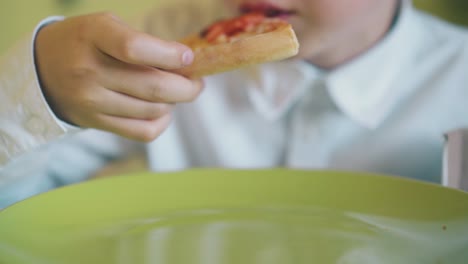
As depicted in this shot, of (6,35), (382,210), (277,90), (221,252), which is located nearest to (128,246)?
(221,252)

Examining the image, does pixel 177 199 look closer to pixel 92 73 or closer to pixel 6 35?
pixel 92 73

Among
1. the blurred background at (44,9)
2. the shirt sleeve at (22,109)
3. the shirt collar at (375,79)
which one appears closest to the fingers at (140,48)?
the shirt sleeve at (22,109)

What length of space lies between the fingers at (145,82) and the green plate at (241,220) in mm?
85

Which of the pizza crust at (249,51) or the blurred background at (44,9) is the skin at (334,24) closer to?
the pizza crust at (249,51)

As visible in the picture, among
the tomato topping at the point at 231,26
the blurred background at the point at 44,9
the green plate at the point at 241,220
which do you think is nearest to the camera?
the green plate at the point at 241,220

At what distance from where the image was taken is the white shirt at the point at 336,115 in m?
0.82

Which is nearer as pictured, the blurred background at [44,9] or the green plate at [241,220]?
the green plate at [241,220]

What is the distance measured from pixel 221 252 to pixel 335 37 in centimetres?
46

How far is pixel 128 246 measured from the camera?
443mm

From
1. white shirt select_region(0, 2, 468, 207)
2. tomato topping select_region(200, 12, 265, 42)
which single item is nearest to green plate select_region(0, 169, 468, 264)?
tomato topping select_region(200, 12, 265, 42)

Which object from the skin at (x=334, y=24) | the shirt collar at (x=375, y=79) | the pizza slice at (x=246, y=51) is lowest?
the shirt collar at (x=375, y=79)

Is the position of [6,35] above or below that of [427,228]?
below

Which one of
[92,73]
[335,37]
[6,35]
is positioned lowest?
[6,35]

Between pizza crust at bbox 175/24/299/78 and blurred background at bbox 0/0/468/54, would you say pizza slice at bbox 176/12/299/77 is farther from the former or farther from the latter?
blurred background at bbox 0/0/468/54
